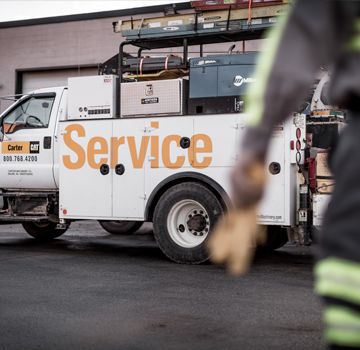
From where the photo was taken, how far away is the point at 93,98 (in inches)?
378

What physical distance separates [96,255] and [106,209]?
0.82 m

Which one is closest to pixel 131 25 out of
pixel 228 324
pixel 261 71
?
pixel 228 324

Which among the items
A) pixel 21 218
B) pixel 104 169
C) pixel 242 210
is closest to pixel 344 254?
pixel 242 210

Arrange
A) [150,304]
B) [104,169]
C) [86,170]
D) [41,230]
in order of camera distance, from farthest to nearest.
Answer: [41,230]
[86,170]
[104,169]
[150,304]

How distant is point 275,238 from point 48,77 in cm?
1534

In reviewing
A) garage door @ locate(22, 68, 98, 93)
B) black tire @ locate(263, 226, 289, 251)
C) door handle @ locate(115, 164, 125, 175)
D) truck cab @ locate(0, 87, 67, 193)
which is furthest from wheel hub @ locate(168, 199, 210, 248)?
garage door @ locate(22, 68, 98, 93)

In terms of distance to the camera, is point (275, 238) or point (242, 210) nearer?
point (242, 210)

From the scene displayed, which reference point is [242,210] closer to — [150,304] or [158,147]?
[150,304]

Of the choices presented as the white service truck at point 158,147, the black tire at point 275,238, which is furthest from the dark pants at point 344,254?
the black tire at point 275,238

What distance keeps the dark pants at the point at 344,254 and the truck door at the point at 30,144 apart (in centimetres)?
880

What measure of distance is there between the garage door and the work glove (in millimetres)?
21513

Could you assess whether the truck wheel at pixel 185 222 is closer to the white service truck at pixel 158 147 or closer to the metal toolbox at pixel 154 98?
the white service truck at pixel 158 147

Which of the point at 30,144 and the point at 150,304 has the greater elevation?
the point at 30,144

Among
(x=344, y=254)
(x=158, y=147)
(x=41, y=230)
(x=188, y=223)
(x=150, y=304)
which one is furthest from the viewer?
(x=41, y=230)
